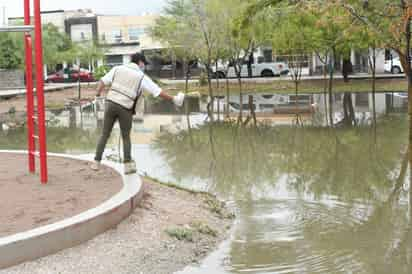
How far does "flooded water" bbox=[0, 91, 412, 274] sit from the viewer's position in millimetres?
7094

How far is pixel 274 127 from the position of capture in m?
20.0

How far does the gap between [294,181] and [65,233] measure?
548cm

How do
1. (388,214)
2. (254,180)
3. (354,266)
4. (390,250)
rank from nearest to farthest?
(354,266), (390,250), (388,214), (254,180)

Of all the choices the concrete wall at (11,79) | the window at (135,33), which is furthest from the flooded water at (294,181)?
the window at (135,33)

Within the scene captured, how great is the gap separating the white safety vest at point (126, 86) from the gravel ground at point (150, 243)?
46.6 inches

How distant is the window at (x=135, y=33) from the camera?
2754 inches

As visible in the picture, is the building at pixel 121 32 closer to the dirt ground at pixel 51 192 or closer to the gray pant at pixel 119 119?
the dirt ground at pixel 51 192

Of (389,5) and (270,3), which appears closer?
(389,5)

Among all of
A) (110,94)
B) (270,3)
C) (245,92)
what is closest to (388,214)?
(110,94)

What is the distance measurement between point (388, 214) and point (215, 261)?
2.91 metres

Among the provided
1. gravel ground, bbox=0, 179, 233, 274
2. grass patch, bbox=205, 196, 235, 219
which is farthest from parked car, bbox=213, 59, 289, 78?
gravel ground, bbox=0, 179, 233, 274

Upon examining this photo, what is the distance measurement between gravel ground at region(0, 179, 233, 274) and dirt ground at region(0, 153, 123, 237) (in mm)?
504

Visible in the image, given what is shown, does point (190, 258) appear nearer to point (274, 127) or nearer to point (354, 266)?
point (354, 266)

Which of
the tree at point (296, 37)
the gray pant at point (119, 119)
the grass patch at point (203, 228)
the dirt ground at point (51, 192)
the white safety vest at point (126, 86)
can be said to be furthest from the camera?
the tree at point (296, 37)
